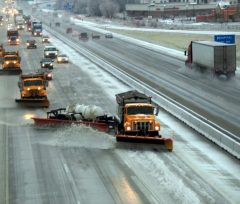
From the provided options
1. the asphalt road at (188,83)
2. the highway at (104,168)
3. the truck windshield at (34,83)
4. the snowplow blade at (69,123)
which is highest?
the truck windshield at (34,83)

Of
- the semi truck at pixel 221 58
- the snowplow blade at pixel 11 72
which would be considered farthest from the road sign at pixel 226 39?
the snowplow blade at pixel 11 72

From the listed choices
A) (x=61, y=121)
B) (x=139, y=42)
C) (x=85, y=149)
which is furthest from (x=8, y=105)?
(x=139, y=42)

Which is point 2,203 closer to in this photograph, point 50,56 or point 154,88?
point 154,88

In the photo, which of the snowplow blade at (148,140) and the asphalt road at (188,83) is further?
the asphalt road at (188,83)

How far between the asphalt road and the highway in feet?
9.82

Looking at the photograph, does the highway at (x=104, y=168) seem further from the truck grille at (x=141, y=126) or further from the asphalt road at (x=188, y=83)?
the asphalt road at (x=188, y=83)

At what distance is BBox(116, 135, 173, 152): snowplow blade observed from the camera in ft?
90.3

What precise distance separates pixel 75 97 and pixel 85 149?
16.8m

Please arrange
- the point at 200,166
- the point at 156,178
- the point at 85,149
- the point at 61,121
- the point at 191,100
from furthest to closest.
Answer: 1. the point at 191,100
2. the point at 61,121
3. the point at 85,149
4. the point at 200,166
5. the point at 156,178

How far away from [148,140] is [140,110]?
186 cm

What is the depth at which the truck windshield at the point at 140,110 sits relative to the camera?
95.2 ft

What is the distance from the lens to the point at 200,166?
24.8 meters

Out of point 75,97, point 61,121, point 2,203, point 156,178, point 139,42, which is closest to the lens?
point 2,203

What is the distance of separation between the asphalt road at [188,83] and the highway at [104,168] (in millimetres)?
2995
